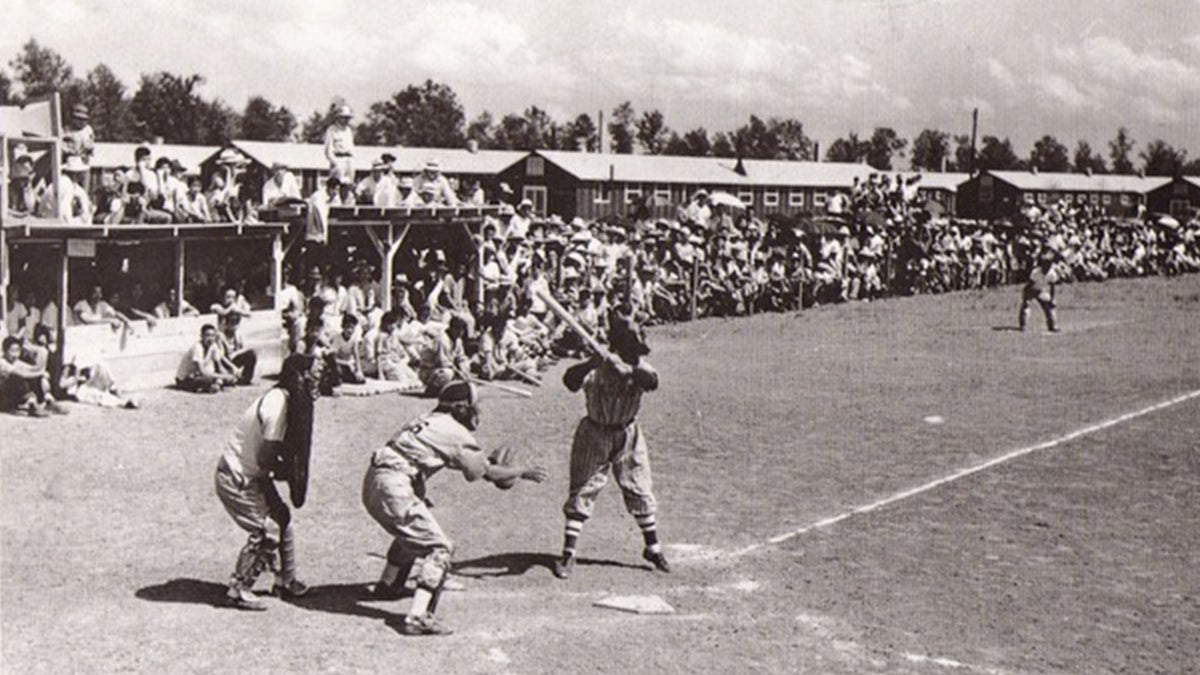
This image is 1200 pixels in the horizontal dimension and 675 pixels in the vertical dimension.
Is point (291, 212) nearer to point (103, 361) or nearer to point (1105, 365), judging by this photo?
point (103, 361)

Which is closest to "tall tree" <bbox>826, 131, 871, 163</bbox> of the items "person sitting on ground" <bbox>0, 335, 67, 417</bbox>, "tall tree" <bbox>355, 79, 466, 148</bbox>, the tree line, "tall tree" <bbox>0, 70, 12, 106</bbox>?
the tree line

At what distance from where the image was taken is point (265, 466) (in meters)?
8.38

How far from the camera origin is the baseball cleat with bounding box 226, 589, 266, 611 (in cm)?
830

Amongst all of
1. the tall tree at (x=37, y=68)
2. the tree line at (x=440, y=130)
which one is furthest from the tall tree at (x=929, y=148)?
the tall tree at (x=37, y=68)

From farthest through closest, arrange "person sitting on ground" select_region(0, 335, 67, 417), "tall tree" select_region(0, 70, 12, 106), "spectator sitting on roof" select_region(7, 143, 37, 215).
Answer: "tall tree" select_region(0, 70, 12, 106), "spectator sitting on roof" select_region(7, 143, 37, 215), "person sitting on ground" select_region(0, 335, 67, 417)

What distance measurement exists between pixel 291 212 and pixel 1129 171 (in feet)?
319

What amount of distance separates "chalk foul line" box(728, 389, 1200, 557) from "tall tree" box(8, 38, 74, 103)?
4939 cm

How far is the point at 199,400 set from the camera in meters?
15.5

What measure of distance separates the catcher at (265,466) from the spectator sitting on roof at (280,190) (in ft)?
33.0

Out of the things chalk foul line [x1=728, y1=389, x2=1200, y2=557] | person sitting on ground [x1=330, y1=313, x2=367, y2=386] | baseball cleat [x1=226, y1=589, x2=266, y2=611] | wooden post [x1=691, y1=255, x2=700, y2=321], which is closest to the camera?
baseball cleat [x1=226, y1=589, x2=266, y2=611]

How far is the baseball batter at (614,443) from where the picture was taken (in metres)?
9.59

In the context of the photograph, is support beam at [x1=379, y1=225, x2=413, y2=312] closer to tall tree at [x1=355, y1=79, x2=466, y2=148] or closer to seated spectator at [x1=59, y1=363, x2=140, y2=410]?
seated spectator at [x1=59, y1=363, x2=140, y2=410]

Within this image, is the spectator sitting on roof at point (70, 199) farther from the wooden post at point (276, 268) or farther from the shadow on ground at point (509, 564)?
the shadow on ground at point (509, 564)

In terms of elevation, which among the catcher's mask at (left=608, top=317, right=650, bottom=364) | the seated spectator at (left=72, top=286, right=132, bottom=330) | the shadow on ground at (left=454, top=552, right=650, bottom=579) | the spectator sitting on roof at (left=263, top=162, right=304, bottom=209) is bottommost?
the shadow on ground at (left=454, top=552, right=650, bottom=579)
